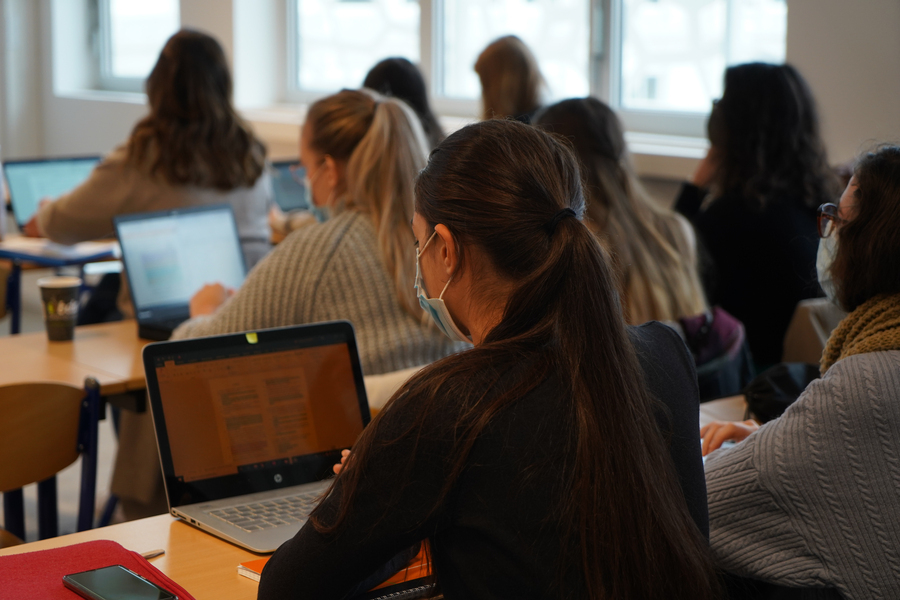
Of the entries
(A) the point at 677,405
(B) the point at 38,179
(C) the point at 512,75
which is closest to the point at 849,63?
(C) the point at 512,75

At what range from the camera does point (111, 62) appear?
6520 millimetres

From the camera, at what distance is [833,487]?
1177 millimetres

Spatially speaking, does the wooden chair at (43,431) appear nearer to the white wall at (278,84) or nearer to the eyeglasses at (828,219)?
the eyeglasses at (828,219)

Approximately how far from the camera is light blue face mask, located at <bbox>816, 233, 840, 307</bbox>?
56.5 inches

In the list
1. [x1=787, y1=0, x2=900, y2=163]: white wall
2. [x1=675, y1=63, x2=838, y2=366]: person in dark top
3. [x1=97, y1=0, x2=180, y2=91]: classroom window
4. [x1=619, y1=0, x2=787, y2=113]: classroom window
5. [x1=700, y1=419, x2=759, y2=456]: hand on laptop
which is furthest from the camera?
[x1=97, y1=0, x2=180, y2=91]: classroom window

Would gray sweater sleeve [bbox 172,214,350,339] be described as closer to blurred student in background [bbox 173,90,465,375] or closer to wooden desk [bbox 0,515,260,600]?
blurred student in background [bbox 173,90,465,375]

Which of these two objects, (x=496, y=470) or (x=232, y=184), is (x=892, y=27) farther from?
(x=496, y=470)

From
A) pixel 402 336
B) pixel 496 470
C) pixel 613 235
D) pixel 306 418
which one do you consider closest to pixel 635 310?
pixel 613 235

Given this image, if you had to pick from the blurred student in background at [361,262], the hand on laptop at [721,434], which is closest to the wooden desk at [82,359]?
the blurred student in background at [361,262]

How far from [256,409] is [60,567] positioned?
36 centimetres

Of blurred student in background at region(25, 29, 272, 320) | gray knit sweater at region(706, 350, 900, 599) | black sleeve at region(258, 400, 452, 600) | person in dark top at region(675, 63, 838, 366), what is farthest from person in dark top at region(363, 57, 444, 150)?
black sleeve at region(258, 400, 452, 600)

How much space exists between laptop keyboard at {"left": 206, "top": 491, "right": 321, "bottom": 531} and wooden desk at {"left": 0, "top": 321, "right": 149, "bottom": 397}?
0.76 m

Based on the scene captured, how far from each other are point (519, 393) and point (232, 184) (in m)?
2.33

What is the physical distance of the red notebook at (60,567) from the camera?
107 cm
